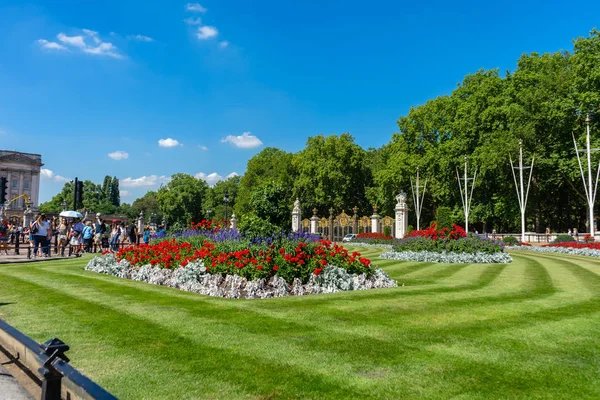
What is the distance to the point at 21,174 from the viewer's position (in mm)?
98375

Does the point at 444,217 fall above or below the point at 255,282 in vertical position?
above

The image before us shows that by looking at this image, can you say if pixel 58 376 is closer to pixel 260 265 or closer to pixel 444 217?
pixel 260 265

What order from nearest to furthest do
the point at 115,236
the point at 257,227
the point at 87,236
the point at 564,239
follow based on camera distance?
the point at 257,227 < the point at 87,236 < the point at 115,236 < the point at 564,239

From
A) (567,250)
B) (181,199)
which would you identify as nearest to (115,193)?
(181,199)

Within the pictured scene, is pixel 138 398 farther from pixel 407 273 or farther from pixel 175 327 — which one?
pixel 407 273

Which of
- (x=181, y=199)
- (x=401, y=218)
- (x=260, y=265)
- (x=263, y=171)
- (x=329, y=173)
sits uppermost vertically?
(x=263, y=171)

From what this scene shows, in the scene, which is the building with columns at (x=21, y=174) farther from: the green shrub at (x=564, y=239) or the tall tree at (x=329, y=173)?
the green shrub at (x=564, y=239)

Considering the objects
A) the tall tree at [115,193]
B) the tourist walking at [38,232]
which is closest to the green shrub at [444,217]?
the tourist walking at [38,232]

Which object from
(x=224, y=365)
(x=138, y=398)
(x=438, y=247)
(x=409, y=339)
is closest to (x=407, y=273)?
(x=438, y=247)

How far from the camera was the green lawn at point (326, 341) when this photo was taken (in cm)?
410

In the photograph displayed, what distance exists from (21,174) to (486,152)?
98520 millimetres

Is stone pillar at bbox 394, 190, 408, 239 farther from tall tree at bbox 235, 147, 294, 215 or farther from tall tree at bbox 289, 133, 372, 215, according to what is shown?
tall tree at bbox 235, 147, 294, 215

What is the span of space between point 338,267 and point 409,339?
185 inches

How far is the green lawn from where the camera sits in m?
4.10
